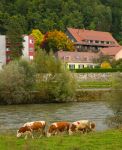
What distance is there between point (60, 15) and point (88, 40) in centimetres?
1902

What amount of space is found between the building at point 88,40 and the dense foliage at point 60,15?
6423 millimetres

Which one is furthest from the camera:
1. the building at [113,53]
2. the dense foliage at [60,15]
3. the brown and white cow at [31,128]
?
the dense foliage at [60,15]

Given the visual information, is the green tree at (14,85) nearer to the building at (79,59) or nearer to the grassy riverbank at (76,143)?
the grassy riverbank at (76,143)

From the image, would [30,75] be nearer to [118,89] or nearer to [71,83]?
[71,83]

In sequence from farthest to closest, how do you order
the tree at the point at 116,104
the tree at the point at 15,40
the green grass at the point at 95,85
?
Answer: the tree at the point at 15,40
the green grass at the point at 95,85
the tree at the point at 116,104

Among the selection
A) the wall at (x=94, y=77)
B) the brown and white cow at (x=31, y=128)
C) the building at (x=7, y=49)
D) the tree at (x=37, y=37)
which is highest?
the tree at (x=37, y=37)

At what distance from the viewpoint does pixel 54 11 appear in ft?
556

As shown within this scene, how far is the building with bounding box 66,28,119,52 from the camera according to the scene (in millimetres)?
152500

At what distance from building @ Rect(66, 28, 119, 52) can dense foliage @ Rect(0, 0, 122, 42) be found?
21.1 ft

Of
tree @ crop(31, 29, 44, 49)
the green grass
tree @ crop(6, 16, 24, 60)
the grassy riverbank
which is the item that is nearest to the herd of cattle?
the grassy riverbank

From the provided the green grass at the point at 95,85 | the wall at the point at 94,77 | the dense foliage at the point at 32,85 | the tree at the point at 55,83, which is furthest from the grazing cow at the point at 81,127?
the wall at the point at 94,77

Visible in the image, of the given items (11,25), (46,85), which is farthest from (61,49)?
(46,85)

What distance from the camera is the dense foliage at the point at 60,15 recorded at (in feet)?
519

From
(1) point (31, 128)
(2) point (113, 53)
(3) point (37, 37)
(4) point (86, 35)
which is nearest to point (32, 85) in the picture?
(1) point (31, 128)
